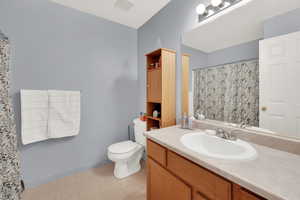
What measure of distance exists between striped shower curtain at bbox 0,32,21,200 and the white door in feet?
6.54

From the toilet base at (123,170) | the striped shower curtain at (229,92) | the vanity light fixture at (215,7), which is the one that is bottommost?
the toilet base at (123,170)

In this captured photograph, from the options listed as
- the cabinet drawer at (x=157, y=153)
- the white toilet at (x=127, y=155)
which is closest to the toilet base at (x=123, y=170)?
the white toilet at (x=127, y=155)

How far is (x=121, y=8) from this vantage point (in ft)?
5.72

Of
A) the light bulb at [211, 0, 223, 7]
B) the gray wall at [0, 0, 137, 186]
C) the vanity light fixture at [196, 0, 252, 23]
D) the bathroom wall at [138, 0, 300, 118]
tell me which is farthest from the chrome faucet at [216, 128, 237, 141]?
the gray wall at [0, 0, 137, 186]

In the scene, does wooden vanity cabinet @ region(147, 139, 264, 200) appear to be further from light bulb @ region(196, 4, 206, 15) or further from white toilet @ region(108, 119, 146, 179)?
light bulb @ region(196, 4, 206, 15)

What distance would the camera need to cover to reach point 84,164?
184 centimetres

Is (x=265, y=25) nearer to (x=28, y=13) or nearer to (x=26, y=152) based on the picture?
(x=28, y=13)

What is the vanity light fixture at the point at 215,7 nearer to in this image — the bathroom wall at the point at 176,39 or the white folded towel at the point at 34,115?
the bathroom wall at the point at 176,39

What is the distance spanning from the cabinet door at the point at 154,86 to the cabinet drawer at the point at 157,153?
58 centimetres

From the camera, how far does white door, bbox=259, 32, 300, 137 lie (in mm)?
736

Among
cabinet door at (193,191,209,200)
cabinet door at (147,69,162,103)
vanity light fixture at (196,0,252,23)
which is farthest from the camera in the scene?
cabinet door at (147,69,162,103)

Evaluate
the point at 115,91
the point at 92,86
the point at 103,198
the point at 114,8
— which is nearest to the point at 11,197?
the point at 103,198

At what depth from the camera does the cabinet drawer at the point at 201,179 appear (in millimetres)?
595

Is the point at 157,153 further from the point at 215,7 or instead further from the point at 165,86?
the point at 215,7
